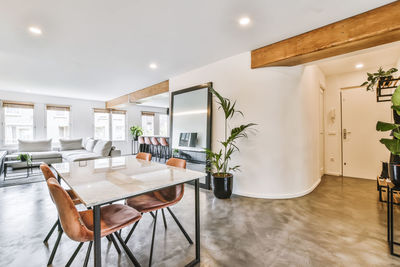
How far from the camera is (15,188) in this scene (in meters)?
3.55

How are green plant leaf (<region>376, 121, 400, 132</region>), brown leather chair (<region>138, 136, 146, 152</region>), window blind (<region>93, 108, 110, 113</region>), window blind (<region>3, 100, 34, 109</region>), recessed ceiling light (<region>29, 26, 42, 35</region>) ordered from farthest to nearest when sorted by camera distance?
window blind (<region>93, 108, 110, 113</region>)
brown leather chair (<region>138, 136, 146, 152</region>)
window blind (<region>3, 100, 34, 109</region>)
recessed ceiling light (<region>29, 26, 42, 35</region>)
green plant leaf (<region>376, 121, 400, 132</region>)

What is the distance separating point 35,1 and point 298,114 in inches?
149

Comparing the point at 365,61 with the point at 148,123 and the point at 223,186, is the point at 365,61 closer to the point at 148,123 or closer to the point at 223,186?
the point at 223,186

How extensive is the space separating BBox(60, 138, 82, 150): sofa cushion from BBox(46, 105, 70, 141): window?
897 millimetres

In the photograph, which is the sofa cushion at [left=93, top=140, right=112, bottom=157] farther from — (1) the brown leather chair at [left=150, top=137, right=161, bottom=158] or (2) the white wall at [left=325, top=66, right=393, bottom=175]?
(2) the white wall at [left=325, top=66, right=393, bottom=175]

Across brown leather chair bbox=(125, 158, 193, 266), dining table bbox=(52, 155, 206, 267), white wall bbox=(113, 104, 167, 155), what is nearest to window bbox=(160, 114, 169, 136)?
white wall bbox=(113, 104, 167, 155)

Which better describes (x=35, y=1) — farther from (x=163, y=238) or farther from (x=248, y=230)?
(x=248, y=230)

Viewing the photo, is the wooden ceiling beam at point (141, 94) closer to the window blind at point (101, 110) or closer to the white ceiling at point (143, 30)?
the window blind at point (101, 110)

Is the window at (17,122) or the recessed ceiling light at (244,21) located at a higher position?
the recessed ceiling light at (244,21)

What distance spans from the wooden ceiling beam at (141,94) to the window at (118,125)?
622 mm

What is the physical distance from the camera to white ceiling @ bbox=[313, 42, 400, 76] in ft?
10.8

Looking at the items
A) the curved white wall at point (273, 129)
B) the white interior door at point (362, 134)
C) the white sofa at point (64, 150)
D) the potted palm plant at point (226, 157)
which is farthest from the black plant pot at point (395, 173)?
the white sofa at point (64, 150)

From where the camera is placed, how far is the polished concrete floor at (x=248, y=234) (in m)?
1.58

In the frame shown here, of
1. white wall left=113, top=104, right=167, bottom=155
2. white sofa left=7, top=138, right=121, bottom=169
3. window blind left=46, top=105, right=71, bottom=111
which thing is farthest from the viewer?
white wall left=113, top=104, right=167, bottom=155
